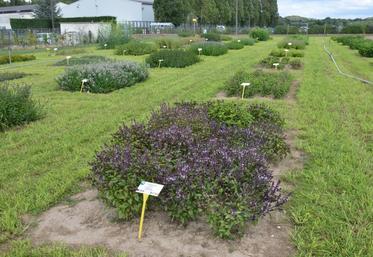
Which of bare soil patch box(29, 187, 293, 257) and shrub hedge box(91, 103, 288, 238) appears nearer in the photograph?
bare soil patch box(29, 187, 293, 257)

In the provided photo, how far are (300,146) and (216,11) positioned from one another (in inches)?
2253

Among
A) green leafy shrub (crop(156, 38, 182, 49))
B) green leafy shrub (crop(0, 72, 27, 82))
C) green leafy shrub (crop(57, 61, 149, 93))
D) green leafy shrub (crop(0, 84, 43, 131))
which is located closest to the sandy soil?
green leafy shrub (crop(0, 84, 43, 131))

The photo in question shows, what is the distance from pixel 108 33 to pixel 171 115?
2112cm

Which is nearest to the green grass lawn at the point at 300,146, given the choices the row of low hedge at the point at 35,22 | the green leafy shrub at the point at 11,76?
the green leafy shrub at the point at 11,76

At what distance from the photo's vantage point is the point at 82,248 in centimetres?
283

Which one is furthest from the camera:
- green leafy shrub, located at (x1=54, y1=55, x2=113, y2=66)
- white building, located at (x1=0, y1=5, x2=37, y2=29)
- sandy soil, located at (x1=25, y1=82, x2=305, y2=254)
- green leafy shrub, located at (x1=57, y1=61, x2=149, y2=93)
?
white building, located at (x1=0, y1=5, x2=37, y2=29)

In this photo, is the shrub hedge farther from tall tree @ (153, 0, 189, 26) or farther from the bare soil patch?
tall tree @ (153, 0, 189, 26)

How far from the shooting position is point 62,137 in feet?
18.6

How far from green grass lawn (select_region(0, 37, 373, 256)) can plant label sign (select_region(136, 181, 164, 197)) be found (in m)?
0.59

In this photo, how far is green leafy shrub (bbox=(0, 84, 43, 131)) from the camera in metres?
6.01

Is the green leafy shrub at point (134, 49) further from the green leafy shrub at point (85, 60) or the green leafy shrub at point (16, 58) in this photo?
the green leafy shrub at point (85, 60)

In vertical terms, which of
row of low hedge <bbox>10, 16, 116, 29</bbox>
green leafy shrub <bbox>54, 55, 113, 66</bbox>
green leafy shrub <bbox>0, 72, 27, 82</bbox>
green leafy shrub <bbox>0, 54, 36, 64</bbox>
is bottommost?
green leafy shrub <bbox>0, 72, 27, 82</bbox>

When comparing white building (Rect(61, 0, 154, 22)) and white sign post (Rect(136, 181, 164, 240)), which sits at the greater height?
white building (Rect(61, 0, 154, 22))

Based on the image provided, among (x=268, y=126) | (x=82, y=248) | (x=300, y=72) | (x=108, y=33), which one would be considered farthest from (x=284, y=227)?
(x=108, y=33)
